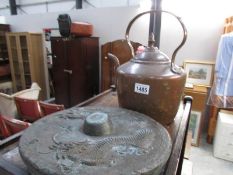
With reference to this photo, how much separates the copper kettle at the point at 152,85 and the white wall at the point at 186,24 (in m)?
1.74

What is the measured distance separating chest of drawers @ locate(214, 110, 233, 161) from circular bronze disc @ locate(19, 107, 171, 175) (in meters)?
1.95

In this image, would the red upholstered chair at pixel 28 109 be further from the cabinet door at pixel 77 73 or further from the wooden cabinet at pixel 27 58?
the wooden cabinet at pixel 27 58

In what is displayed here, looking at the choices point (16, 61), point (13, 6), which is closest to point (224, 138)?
point (16, 61)

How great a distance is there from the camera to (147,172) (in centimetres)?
47

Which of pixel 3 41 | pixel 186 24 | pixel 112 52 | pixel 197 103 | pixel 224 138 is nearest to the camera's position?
pixel 224 138

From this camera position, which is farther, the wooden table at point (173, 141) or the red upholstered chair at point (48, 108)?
the red upholstered chair at point (48, 108)

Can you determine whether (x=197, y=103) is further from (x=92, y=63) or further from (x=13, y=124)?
Result: (x=13, y=124)

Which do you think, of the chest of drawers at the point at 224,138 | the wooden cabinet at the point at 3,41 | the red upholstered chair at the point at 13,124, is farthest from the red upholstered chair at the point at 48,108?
the wooden cabinet at the point at 3,41

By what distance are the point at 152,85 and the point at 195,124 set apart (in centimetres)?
207

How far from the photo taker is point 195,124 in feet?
8.33

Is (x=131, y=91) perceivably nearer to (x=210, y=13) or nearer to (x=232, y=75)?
(x=232, y=75)

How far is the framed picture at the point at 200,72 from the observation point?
2.56 m

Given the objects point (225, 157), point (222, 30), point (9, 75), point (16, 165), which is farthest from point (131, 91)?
point (9, 75)

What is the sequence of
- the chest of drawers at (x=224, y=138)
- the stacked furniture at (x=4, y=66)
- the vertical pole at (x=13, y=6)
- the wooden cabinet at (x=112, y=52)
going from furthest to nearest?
the vertical pole at (x=13, y=6), the stacked furniture at (x=4, y=66), the wooden cabinet at (x=112, y=52), the chest of drawers at (x=224, y=138)
